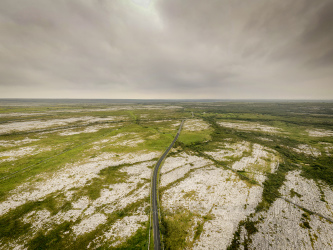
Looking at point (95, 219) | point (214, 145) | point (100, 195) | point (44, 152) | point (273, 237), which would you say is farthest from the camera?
point (214, 145)

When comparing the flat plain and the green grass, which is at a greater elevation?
the flat plain

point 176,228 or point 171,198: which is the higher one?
point 171,198

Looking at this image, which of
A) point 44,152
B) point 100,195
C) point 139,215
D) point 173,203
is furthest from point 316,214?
point 44,152

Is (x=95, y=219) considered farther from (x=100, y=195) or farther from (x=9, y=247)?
(x=9, y=247)

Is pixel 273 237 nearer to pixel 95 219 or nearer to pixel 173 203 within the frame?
pixel 173 203

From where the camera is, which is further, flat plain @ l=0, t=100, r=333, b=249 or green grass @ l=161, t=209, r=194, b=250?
flat plain @ l=0, t=100, r=333, b=249

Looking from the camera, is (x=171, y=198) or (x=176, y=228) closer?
(x=176, y=228)

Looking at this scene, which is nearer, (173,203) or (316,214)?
(316,214)

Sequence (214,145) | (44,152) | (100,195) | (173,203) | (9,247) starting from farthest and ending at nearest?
(214,145), (44,152), (100,195), (173,203), (9,247)

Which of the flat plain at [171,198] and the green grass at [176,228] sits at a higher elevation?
the flat plain at [171,198]

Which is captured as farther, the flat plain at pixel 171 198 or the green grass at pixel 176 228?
the flat plain at pixel 171 198
